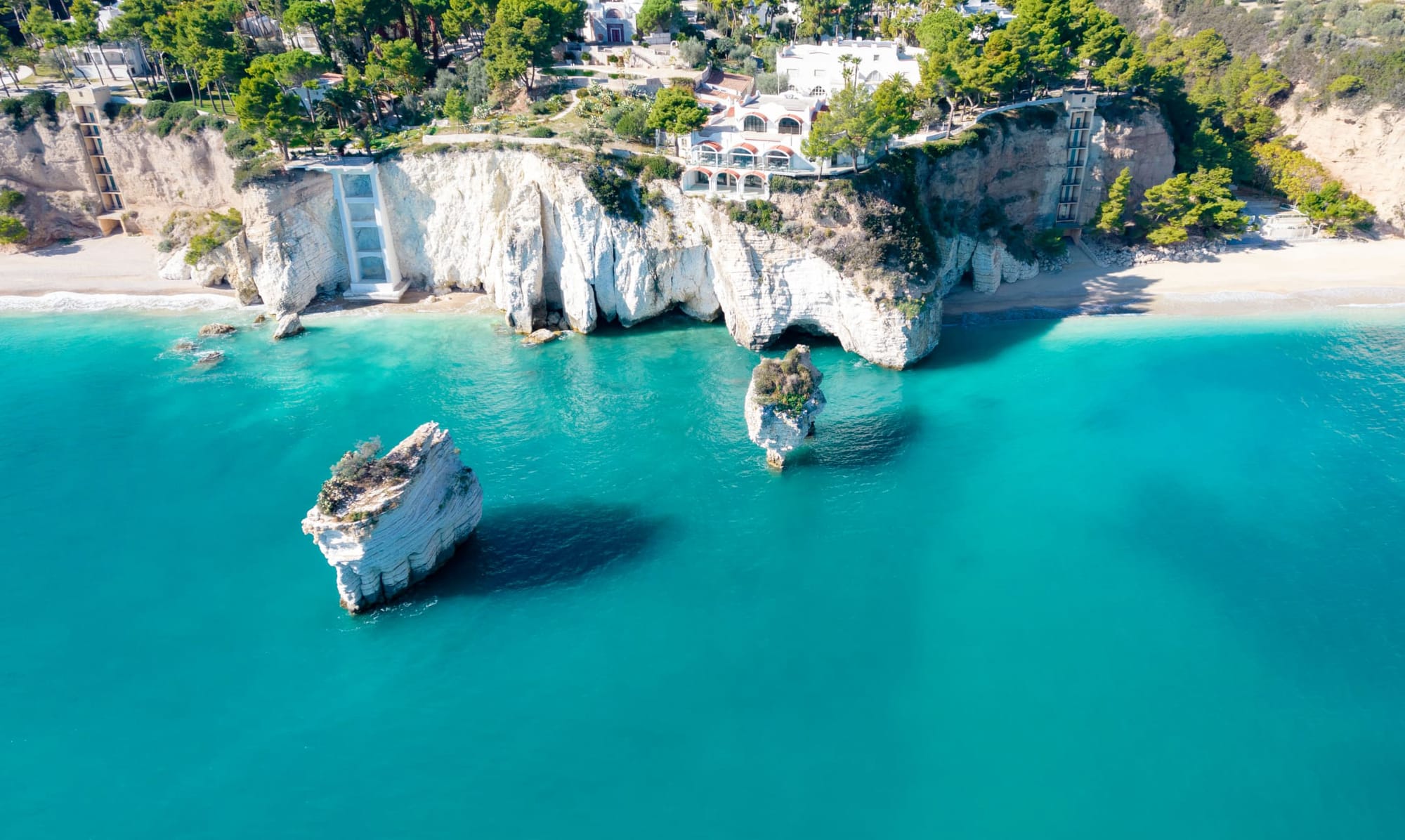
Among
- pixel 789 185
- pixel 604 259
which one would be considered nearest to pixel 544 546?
pixel 604 259

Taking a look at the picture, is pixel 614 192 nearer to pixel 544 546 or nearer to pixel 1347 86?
pixel 544 546

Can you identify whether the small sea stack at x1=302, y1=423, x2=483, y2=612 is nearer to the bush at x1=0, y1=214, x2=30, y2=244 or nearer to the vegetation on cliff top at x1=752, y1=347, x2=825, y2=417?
the vegetation on cliff top at x1=752, y1=347, x2=825, y2=417

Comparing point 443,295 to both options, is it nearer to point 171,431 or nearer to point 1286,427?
point 171,431

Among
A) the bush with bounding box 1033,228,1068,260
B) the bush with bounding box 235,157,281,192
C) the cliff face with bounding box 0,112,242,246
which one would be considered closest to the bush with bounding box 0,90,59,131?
the cliff face with bounding box 0,112,242,246

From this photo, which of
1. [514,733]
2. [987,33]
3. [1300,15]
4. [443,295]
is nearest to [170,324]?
[443,295]

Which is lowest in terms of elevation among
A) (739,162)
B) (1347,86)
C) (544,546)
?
(544,546)

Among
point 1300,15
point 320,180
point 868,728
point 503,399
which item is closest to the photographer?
point 868,728
